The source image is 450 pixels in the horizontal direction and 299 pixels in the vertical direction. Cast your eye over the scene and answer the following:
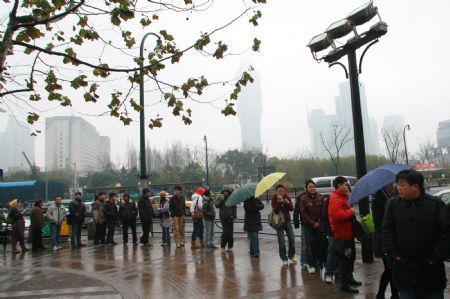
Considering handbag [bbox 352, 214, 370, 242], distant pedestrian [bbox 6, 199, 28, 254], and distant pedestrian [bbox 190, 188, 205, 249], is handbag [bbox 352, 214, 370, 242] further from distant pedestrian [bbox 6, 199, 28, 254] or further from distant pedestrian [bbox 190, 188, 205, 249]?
distant pedestrian [bbox 6, 199, 28, 254]

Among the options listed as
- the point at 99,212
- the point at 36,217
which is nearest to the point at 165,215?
the point at 99,212

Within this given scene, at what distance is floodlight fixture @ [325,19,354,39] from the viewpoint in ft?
28.5

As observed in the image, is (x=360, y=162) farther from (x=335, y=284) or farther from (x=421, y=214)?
(x=421, y=214)

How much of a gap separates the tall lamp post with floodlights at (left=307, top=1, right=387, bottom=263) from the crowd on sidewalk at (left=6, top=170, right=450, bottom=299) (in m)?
1.23

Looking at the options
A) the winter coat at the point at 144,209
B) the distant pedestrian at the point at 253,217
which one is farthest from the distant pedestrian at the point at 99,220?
the distant pedestrian at the point at 253,217

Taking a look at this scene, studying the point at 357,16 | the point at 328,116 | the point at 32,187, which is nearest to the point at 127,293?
the point at 357,16

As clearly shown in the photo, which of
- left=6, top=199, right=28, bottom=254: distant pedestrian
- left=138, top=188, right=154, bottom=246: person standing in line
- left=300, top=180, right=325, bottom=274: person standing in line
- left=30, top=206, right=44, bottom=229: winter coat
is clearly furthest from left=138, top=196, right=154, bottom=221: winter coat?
left=300, top=180, right=325, bottom=274: person standing in line

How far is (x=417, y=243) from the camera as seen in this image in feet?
11.9

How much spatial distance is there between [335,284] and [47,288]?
519 cm

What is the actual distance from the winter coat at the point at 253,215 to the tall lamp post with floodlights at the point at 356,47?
227 cm

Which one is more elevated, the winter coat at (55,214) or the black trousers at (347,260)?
the winter coat at (55,214)

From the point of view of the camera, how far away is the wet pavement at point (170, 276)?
6.72m

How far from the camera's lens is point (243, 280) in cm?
745

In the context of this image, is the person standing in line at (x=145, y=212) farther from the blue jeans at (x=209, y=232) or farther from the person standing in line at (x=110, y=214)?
the blue jeans at (x=209, y=232)
